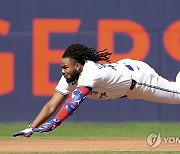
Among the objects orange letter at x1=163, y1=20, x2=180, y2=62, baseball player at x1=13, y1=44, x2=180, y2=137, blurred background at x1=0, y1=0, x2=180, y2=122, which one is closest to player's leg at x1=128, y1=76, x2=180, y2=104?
baseball player at x1=13, y1=44, x2=180, y2=137

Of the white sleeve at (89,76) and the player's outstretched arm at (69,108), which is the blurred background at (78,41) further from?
the player's outstretched arm at (69,108)

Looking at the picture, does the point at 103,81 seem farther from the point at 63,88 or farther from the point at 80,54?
the point at 63,88

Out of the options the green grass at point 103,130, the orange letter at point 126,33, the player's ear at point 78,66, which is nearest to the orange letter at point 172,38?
the orange letter at point 126,33

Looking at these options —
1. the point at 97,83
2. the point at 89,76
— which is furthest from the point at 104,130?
the point at 89,76

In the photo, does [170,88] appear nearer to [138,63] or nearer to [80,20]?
[138,63]

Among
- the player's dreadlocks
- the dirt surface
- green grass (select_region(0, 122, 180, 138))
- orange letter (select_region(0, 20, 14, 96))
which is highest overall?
the player's dreadlocks

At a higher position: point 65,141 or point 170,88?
point 170,88

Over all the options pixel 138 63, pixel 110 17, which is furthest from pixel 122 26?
pixel 138 63

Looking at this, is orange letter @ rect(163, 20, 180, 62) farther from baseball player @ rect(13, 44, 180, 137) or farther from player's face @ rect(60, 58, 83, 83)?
player's face @ rect(60, 58, 83, 83)
